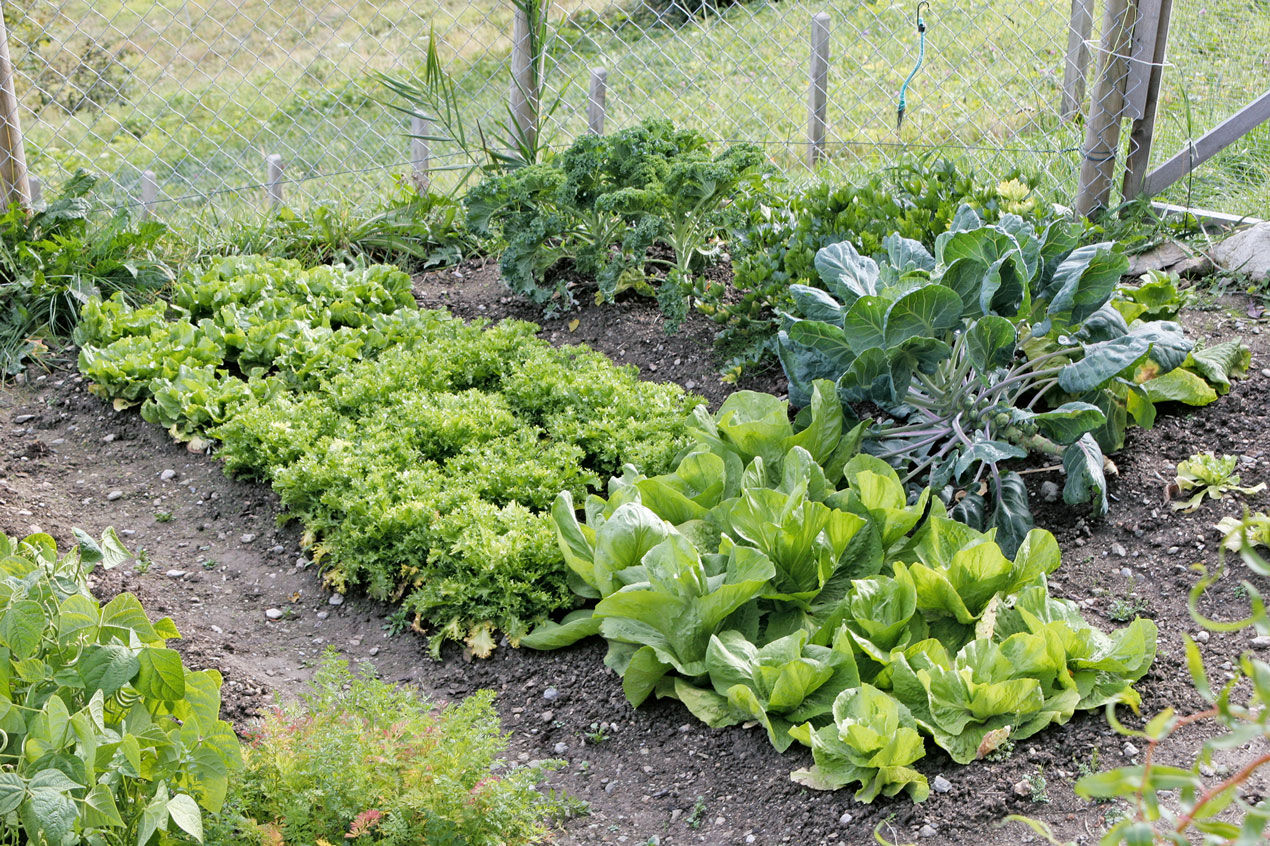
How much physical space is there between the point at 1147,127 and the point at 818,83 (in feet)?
8.74

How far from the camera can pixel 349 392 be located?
415 centimetres

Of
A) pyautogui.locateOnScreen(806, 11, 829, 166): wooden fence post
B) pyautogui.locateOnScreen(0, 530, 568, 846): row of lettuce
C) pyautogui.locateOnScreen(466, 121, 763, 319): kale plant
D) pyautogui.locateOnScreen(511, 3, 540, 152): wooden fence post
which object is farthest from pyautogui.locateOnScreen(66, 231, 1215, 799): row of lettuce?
pyautogui.locateOnScreen(806, 11, 829, 166): wooden fence post

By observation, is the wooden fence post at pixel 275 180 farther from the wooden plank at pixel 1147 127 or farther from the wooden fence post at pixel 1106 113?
the wooden plank at pixel 1147 127

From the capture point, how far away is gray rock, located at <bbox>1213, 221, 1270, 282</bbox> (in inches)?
170

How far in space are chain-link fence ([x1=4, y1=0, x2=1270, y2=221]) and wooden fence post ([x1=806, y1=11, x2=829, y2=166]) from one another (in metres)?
0.12

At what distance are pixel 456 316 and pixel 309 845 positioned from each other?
11.2ft

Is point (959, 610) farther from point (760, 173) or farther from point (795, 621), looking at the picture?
point (760, 173)

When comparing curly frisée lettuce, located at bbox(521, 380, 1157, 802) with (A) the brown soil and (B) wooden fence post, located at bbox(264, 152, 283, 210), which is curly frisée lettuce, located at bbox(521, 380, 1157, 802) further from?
(B) wooden fence post, located at bbox(264, 152, 283, 210)

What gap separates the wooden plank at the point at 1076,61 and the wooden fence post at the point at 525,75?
3114mm

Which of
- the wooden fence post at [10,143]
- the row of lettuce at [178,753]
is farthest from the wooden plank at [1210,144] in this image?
the wooden fence post at [10,143]

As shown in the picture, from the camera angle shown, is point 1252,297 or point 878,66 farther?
point 878,66

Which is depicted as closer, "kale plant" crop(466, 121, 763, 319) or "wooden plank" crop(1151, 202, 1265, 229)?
"kale plant" crop(466, 121, 763, 319)

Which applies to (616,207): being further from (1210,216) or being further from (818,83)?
(818,83)

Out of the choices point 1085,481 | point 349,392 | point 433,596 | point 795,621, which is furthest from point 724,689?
point 349,392
